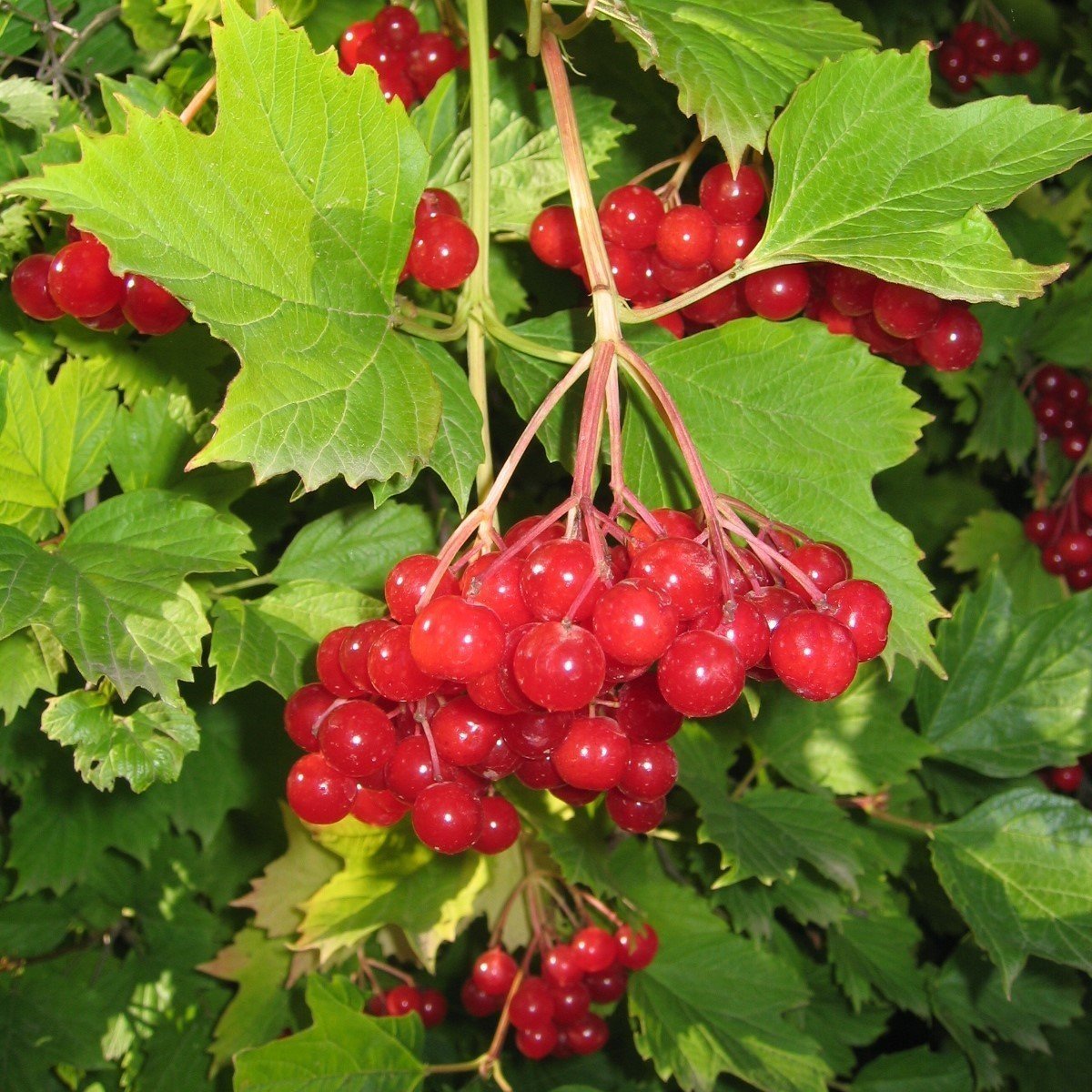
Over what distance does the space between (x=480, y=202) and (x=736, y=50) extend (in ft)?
0.70

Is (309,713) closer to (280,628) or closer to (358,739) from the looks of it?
(358,739)

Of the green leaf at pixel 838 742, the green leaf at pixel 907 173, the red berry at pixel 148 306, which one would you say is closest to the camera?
the green leaf at pixel 907 173

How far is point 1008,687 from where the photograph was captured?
134 centimetres

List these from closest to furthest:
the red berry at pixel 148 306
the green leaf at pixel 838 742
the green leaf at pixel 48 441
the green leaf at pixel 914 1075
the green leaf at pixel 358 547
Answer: the red berry at pixel 148 306 < the green leaf at pixel 48 441 < the green leaf at pixel 358 547 < the green leaf at pixel 838 742 < the green leaf at pixel 914 1075

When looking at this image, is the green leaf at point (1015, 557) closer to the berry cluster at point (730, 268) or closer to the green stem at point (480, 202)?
the berry cluster at point (730, 268)

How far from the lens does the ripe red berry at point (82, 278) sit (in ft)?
2.39

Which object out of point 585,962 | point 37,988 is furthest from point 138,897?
point 585,962

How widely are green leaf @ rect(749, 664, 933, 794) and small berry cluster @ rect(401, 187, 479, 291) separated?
745 mm

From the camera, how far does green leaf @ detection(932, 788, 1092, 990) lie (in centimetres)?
113

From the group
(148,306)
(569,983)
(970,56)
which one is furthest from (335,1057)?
(970,56)

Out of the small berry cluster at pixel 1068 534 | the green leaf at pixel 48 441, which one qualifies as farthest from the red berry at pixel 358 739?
the small berry cluster at pixel 1068 534

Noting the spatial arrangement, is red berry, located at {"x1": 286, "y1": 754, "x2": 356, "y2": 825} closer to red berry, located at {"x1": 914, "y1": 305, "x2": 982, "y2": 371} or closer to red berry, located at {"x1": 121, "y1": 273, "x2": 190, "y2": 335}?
red berry, located at {"x1": 121, "y1": 273, "x2": 190, "y2": 335}

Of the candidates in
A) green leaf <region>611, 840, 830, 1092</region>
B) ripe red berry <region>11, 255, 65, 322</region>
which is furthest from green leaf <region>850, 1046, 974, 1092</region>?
ripe red berry <region>11, 255, 65, 322</region>

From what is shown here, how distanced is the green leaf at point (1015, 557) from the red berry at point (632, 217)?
1149 millimetres
